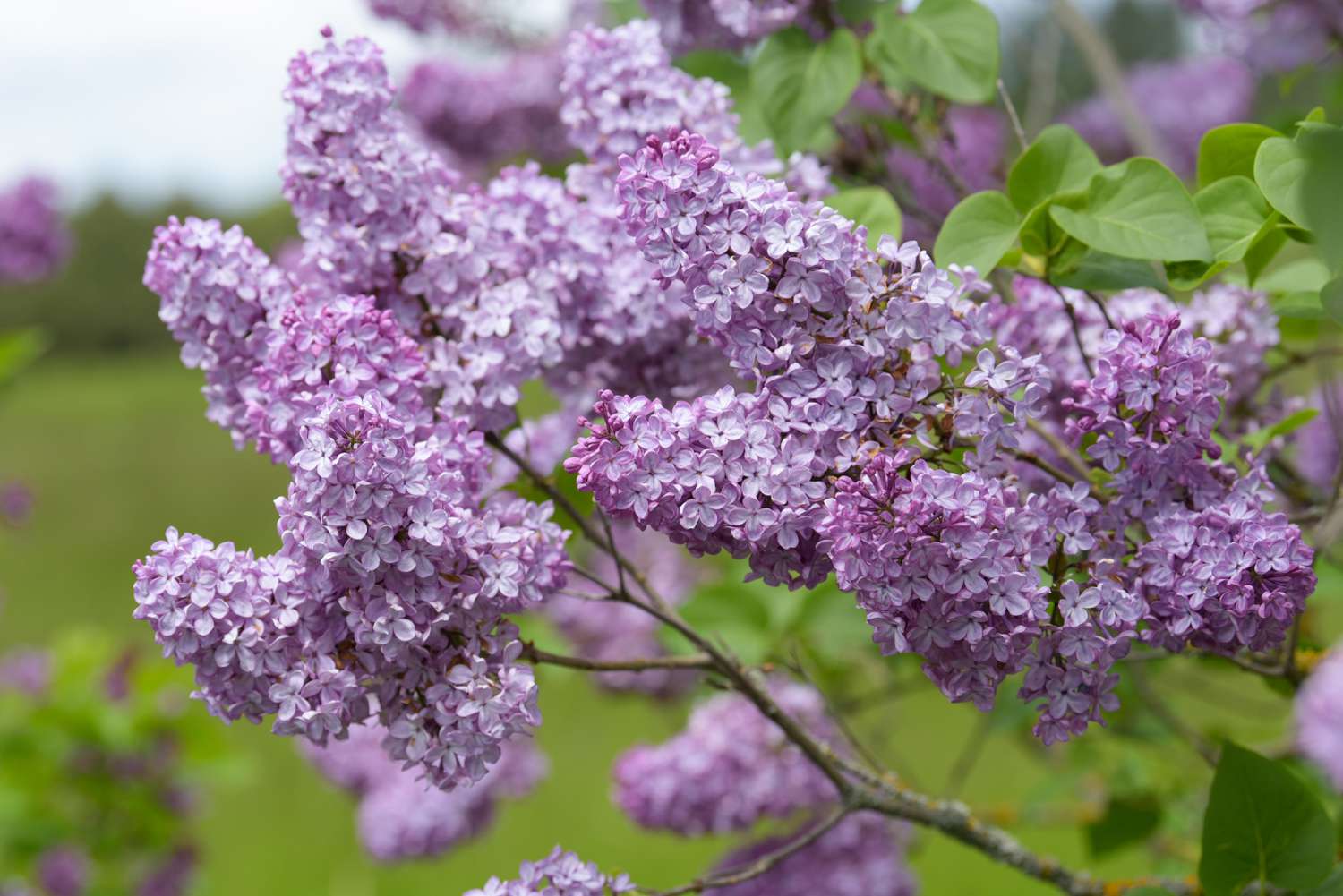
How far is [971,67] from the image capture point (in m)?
1.06

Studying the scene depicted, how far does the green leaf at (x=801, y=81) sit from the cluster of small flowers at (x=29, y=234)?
225cm

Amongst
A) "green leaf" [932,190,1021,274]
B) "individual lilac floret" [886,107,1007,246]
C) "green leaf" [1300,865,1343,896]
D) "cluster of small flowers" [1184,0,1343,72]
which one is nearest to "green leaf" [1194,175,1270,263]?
"green leaf" [932,190,1021,274]

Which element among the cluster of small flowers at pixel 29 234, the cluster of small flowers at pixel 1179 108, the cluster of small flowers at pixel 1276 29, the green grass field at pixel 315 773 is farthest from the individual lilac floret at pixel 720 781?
the cluster of small flowers at pixel 29 234

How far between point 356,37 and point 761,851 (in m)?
1.02

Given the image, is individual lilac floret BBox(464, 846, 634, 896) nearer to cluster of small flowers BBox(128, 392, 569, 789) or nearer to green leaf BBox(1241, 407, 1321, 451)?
cluster of small flowers BBox(128, 392, 569, 789)

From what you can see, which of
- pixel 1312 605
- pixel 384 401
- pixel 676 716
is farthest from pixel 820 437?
pixel 676 716

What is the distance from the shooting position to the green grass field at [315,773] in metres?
3.23

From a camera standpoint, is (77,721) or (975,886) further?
(975,886)

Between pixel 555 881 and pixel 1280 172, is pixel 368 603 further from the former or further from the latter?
pixel 1280 172

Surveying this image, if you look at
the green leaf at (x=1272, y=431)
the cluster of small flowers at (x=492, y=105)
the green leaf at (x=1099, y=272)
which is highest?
the cluster of small flowers at (x=492, y=105)

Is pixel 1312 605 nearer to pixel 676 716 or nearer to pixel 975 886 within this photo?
pixel 676 716

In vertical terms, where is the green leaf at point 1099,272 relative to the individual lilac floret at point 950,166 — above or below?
below

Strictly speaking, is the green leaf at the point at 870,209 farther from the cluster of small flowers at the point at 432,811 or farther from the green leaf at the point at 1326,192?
the cluster of small flowers at the point at 432,811

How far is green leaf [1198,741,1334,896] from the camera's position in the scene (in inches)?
34.2
